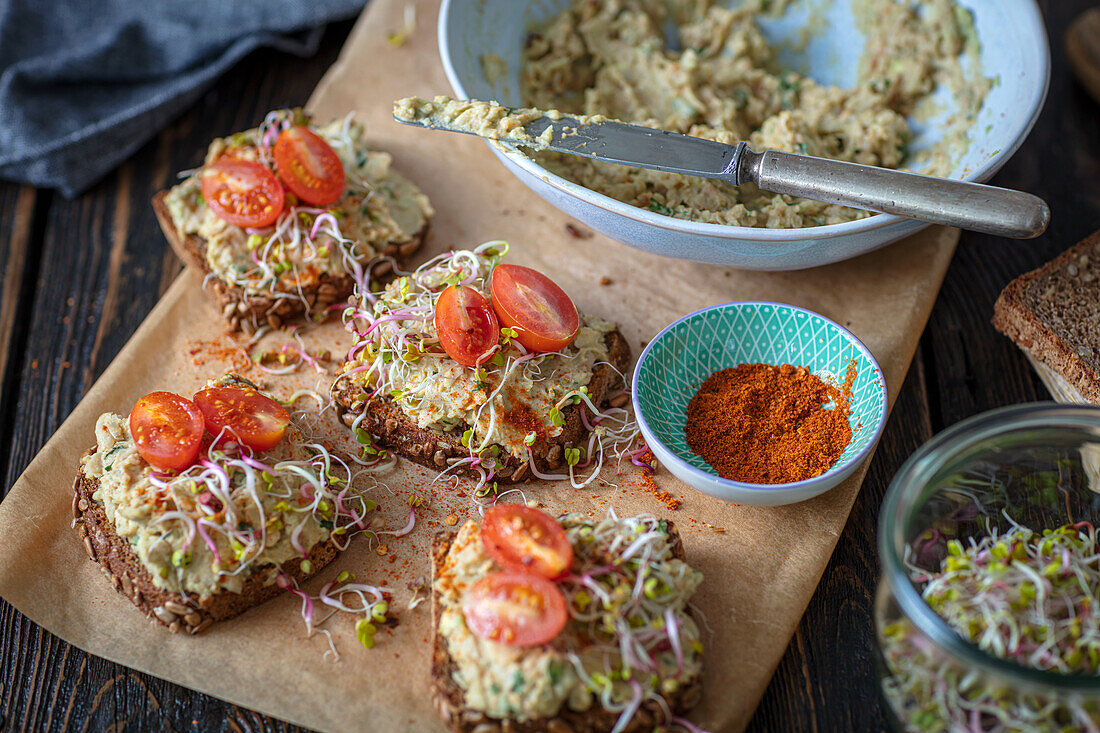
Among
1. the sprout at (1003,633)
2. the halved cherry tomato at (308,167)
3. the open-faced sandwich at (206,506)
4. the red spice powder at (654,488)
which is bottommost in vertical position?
the open-faced sandwich at (206,506)

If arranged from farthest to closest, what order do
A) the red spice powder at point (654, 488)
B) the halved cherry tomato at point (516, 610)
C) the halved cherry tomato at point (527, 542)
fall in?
the red spice powder at point (654, 488), the halved cherry tomato at point (527, 542), the halved cherry tomato at point (516, 610)

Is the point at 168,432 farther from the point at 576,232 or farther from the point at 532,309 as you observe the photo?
the point at 576,232

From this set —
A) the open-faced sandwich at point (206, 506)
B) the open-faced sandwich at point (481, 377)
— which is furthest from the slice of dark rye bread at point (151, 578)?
the open-faced sandwich at point (481, 377)

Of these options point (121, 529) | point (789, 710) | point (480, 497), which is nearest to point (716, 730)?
point (789, 710)

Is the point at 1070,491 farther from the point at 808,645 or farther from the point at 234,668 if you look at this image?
the point at 234,668

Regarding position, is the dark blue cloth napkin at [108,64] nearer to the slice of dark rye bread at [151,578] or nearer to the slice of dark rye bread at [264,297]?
the slice of dark rye bread at [264,297]

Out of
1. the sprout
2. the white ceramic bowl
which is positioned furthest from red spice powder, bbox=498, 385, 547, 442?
the sprout

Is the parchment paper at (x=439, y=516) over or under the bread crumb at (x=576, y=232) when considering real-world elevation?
under
